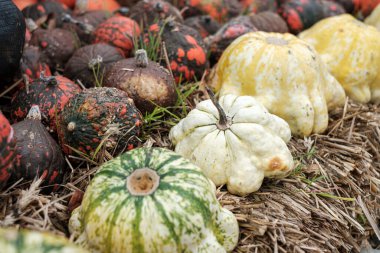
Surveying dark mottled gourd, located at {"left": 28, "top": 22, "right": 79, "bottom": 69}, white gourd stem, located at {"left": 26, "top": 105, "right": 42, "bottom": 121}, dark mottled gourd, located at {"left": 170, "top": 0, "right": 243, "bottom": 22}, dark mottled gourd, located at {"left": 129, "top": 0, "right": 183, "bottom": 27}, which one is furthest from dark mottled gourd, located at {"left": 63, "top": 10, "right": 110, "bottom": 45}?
white gourd stem, located at {"left": 26, "top": 105, "right": 42, "bottom": 121}

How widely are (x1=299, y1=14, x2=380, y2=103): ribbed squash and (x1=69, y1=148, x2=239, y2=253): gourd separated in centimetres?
226

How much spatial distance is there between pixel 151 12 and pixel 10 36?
67.7 inches

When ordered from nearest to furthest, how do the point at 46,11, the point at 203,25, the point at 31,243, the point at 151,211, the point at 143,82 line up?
the point at 31,243 → the point at 151,211 → the point at 143,82 → the point at 46,11 → the point at 203,25

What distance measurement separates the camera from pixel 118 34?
13.1 feet

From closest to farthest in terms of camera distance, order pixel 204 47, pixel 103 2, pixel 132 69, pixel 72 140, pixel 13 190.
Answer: pixel 13 190 → pixel 72 140 → pixel 132 69 → pixel 204 47 → pixel 103 2

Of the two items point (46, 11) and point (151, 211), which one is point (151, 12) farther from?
point (151, 211)

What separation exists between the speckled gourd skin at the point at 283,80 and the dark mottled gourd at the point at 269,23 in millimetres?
969

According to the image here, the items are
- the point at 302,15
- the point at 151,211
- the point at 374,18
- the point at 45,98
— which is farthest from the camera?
the point at 374,18

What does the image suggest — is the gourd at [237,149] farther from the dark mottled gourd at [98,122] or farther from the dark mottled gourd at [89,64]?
the dark mottled gourd at [89,64]

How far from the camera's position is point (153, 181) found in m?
2.25

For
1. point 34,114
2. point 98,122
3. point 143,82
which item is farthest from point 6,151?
point 143,82

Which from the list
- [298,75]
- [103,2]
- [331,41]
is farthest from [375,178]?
[103,2]

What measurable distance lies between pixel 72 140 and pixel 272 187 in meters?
1.34

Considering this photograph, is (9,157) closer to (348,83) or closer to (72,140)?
(72,140)
